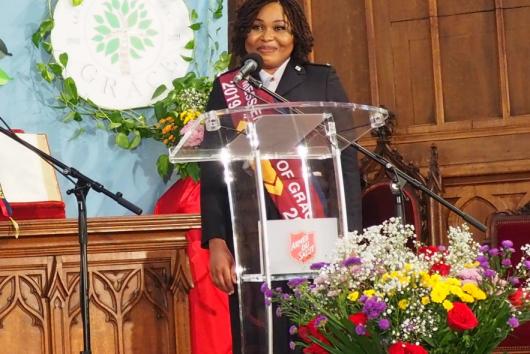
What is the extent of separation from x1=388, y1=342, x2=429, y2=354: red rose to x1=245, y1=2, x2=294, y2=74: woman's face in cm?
131

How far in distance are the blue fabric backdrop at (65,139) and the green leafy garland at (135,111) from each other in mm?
38

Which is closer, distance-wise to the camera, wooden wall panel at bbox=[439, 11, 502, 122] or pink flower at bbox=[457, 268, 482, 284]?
pink flower at bbox=[457, 268, 482, 284]

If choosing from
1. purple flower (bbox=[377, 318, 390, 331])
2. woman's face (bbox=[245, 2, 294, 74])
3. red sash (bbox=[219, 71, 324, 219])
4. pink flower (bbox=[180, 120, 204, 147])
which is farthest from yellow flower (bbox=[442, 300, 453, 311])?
woman's face (bbox=[245, 2, 294, 74])

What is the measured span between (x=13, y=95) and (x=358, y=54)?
1453 millimetres

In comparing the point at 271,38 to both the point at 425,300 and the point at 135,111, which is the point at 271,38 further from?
the point at 135,111

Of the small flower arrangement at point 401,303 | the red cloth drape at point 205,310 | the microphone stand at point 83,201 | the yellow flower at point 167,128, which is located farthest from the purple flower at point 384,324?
the yellow flower at point 167,128

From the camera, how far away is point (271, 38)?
3.51 metres

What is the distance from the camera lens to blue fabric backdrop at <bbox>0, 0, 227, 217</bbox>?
475 cm

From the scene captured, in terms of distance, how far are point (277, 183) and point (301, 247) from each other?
0.70 feet

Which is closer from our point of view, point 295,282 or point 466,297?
point 466,297

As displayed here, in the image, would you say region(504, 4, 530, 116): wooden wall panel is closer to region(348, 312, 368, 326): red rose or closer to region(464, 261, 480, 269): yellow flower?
region(464, 261, 480, 269): yellow flower

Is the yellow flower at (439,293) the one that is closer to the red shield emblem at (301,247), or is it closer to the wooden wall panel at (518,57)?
the red shield emblem at (301,247)

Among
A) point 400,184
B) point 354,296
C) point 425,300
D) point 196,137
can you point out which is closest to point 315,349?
point 354,296

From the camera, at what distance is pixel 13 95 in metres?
4.76
